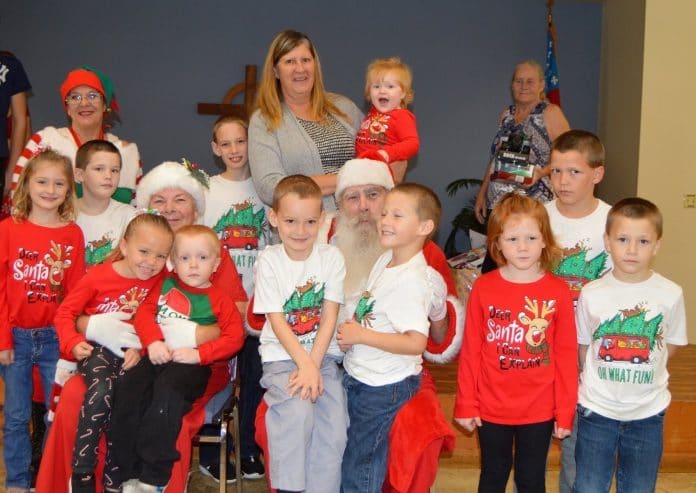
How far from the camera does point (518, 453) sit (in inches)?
101

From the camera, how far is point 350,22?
719 cm

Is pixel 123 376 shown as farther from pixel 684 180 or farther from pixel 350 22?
pixel 350 22

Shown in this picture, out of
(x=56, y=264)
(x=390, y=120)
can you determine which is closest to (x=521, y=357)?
(x=390, y=120)

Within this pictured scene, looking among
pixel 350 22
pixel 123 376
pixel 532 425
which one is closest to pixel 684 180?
pixel 350 22

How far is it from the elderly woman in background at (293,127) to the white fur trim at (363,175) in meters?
0.16

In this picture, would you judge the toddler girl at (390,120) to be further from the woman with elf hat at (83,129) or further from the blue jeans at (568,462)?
the blue jeans at (568,462)

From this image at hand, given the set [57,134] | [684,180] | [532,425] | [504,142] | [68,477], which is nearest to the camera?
[532,425]

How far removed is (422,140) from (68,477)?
539cm

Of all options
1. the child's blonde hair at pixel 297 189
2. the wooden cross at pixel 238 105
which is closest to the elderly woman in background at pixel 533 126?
the child's blonde hair at pixel 297 189

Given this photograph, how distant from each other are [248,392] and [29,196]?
4.19ft

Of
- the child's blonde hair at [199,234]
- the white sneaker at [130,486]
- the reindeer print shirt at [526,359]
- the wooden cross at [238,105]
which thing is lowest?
the white sneaker at [130,486]

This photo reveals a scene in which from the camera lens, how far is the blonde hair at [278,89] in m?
3.27

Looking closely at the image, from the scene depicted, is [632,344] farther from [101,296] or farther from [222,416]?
[101,296]

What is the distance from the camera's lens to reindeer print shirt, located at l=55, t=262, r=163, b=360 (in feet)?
9.07
